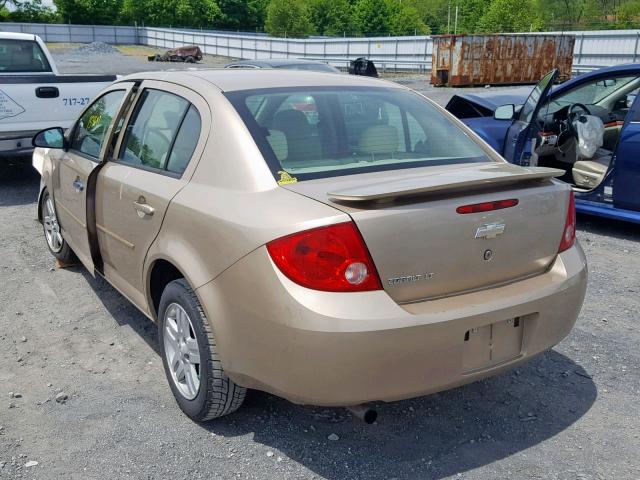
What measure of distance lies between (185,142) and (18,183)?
6701 millimetres

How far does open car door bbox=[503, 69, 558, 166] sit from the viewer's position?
21.2 feet

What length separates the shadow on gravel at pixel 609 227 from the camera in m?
6.58

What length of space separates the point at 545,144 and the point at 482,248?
4669 mm

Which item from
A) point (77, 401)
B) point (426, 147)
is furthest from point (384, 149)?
point (77, 401)

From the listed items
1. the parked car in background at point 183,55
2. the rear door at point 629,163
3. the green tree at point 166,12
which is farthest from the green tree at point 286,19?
the rear door at point 629,163

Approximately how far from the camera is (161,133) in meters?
3.64

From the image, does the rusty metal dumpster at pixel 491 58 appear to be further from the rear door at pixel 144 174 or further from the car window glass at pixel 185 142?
the car window glass at pixel 185 142

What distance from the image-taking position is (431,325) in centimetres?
263

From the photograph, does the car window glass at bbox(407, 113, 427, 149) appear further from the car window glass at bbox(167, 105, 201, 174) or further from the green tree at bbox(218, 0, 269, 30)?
the green tree at bbox(218, 0, 269, 30)

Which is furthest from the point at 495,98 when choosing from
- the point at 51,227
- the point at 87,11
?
the point at 87,11

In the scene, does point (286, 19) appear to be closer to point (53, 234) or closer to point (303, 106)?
point (53, 234)

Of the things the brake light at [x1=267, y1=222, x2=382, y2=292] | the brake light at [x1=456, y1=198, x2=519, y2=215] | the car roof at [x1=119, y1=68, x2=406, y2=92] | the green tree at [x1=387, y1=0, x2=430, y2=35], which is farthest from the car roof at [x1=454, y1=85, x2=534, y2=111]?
the green tree at [x1=387, y1=0, x2=430, y2=35]

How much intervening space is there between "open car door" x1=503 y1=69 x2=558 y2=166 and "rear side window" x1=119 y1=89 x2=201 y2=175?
395 centimetres

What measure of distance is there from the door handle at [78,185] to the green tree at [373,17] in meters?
92.0
